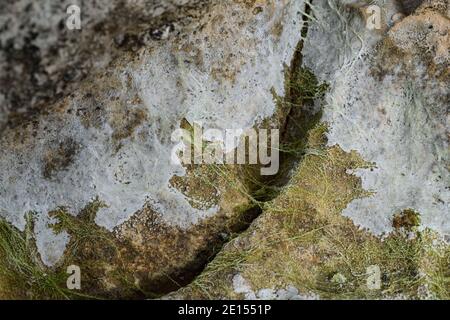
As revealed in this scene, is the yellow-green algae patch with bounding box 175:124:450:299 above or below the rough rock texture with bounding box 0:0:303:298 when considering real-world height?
below

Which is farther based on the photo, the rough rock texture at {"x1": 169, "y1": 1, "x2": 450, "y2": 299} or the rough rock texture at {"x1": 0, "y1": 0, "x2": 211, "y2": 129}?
the rough rock texture at {"x1": 169, "y1": 1, "x2": 450, "y2": 299}

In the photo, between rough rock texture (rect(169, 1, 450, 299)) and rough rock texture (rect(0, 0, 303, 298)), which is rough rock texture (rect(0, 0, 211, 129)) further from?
rough rock texture (rect(169, 1, 450, 299))

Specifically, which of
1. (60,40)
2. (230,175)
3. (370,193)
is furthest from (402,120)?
(60,40)

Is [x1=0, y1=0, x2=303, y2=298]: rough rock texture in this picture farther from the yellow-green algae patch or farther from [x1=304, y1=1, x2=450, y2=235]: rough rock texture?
[x1=304, y1=1, x2=450, y2=235]: rough rock texture

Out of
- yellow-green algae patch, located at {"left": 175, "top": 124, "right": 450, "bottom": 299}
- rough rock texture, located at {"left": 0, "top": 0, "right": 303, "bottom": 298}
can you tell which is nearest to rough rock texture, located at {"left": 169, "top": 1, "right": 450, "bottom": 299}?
yellow-green algae patch, located at {"left": 175, "top": 124, "right": 450, "bottom": 299}

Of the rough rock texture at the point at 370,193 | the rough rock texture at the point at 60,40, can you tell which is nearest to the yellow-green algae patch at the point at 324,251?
the rough rock texture at the point at 370,193

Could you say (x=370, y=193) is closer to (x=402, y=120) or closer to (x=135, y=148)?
(x=402, y=120)

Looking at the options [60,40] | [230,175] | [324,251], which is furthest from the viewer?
[230,175]

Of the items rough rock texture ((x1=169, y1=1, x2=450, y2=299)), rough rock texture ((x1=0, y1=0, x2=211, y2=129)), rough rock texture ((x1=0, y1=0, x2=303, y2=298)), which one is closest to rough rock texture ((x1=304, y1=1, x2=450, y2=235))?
rough rock texture ((x1=169, y1=1, x2=450, y2=299))

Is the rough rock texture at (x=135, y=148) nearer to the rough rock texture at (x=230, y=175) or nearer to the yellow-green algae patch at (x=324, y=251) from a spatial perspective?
the rough rock texture at (x=230, y=175)

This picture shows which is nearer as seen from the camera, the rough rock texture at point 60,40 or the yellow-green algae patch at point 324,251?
the rough rock texture at point 60,40

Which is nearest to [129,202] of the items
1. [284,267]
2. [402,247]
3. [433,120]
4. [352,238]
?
[284,267]
